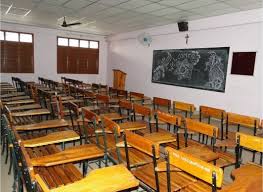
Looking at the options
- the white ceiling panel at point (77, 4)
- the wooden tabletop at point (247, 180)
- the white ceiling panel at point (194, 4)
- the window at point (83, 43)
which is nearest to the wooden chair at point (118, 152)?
the wooden tabletop at point (247, 180)

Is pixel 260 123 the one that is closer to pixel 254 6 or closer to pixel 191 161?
pixel 191 161

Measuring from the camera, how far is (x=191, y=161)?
156 centimetres

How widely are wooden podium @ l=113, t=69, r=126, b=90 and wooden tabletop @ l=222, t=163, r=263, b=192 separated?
9.09m

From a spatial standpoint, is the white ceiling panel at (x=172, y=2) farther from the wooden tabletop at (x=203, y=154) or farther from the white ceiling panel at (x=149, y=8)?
the wooden tabletop at (x=203, y=154)

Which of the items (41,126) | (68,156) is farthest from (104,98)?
(68,156)

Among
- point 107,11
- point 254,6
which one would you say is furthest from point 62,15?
point 254,6

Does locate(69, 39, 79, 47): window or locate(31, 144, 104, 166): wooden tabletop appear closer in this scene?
locate(31, 144, 104, 166): wooden tabletop

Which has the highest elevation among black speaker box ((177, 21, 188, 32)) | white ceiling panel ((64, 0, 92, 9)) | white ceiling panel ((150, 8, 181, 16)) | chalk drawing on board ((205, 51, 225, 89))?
white ceiling panel ((64, 0, 92, 9))

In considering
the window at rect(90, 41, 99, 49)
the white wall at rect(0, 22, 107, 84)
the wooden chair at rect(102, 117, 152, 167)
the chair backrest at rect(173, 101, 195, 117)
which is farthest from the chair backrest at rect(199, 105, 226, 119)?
the window at rect(90, 41, 99, 49)

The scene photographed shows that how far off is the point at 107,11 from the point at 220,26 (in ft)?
10.8

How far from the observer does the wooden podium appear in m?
10.9

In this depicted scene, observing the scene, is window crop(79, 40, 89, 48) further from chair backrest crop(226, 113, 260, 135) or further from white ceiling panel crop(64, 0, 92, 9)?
chair backrest crop(226, 113, 260, 135)

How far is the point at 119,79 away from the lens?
1107 cm

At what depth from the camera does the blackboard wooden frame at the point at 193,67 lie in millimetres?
6625
